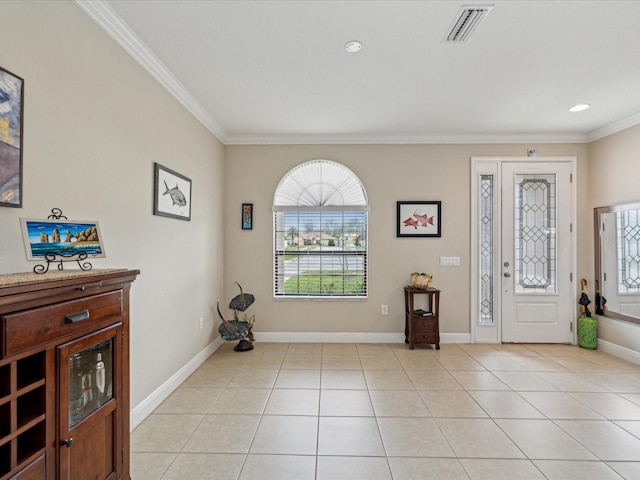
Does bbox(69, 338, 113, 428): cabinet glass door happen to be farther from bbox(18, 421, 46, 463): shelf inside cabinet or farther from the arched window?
the arched window

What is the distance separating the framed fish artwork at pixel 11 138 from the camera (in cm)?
141

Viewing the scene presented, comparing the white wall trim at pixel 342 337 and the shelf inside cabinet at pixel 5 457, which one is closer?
the shelf inside cabinet at pixel 5 457

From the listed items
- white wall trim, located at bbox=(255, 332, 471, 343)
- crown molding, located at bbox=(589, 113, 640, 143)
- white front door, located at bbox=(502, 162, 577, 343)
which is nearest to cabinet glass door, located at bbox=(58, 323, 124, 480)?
white wall trim, located at bbox=(255, 332, 471, 343)

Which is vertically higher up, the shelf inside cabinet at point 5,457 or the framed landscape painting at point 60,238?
the framed landscape painting at point 60,238

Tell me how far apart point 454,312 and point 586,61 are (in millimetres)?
3014

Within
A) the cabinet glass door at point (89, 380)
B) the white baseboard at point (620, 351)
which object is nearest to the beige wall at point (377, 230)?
the white baseboard at point (620, 351)

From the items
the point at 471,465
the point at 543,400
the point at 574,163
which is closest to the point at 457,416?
the point at 471,465

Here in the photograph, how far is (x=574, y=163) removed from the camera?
14.5 ft

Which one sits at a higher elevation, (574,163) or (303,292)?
(574,163)

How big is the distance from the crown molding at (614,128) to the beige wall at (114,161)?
4824 mm

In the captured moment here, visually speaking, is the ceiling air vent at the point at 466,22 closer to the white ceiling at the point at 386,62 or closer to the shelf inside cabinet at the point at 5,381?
the white ceiling at the point at 386,62

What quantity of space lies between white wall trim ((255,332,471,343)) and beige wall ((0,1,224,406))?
3.36ft

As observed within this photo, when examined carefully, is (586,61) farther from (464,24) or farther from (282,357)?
(282,357)

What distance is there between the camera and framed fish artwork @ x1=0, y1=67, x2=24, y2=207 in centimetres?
141
